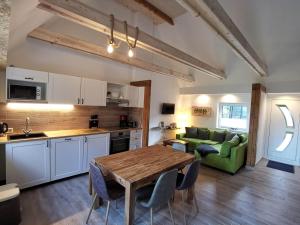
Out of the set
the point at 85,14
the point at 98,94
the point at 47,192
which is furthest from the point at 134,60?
the point at 47,192

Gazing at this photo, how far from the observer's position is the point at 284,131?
16.5ft

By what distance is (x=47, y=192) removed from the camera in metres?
2.81

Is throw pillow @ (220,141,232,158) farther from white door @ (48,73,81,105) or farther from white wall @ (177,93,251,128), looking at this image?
white door @ (48,73,81,105)

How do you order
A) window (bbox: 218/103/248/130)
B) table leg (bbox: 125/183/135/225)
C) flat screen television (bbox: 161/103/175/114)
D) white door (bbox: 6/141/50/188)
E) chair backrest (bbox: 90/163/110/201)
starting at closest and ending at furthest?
table leg (bbox: 125/183/135/225)
chair backrest (bbox: 90/163/110/201)
white door (bbox: 6/141/50/188)
window (bbox: 218/103/248/130)
flat screen television (bbox: 161/103/175/114)

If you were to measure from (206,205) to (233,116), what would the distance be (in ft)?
12.3

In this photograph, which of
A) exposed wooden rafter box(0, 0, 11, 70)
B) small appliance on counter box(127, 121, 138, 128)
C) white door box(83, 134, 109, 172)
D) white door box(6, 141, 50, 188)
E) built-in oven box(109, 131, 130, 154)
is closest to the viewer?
exposed wooden rafter box(0, 0, 11, 70)

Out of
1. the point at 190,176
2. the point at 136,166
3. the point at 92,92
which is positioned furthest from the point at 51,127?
the point at 190,176

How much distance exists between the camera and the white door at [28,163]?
262cm

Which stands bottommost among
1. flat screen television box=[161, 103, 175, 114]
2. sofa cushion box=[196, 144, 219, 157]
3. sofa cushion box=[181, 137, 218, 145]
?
sofa cushion box=[196, 144, 219, 157]

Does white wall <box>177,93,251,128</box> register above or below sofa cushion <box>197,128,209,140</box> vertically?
above

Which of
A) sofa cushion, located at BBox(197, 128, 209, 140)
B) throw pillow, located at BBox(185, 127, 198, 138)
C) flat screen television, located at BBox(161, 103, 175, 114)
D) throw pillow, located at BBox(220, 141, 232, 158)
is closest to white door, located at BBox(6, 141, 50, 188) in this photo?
flat screen television, located at BBox(161, 103, 175, 114)

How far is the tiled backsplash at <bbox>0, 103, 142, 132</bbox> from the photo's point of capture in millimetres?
3113

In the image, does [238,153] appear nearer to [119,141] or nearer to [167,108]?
[167,108]

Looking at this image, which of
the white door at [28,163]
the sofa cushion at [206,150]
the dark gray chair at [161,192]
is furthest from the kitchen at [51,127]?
the dark gray chair at [161,192]
